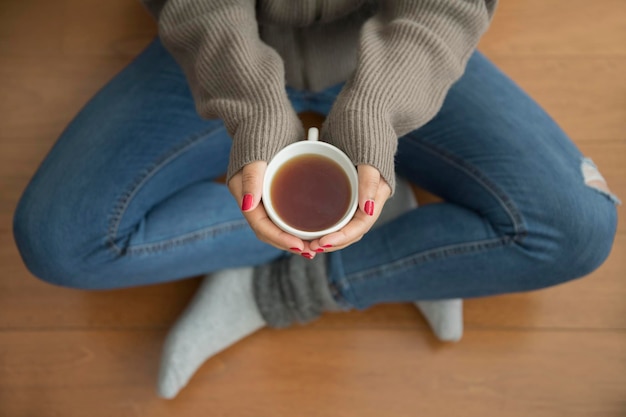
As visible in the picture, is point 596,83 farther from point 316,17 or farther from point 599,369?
point 316,17

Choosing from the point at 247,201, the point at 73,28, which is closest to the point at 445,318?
the point at 247,201

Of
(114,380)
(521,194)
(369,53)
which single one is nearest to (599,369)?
(521,194)

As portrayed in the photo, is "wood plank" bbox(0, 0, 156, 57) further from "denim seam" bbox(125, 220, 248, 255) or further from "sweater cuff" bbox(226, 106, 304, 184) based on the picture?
"sweater cuff" bbox(226, 106, 304, 184)

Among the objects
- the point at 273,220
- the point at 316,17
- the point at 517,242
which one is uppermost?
the point at 316,17

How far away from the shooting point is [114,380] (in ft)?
3.38

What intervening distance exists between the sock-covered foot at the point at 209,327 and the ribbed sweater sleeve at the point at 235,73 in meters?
0.40

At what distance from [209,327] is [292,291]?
19 cm

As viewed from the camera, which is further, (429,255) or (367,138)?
(429,255)

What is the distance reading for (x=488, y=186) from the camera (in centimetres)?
87

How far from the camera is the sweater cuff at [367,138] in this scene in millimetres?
632

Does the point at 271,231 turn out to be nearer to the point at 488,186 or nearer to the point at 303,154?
the point at 303,154

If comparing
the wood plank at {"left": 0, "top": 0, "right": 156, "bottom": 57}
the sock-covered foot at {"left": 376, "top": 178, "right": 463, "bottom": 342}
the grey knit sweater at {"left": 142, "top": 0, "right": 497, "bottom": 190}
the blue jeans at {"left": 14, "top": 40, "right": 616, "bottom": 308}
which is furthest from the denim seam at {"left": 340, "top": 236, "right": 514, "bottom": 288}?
the wood plank at {"left": 0, "top": 0, "right": 156, "bottom": 57}

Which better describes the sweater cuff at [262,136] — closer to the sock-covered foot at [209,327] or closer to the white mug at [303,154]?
the white mug at [303,154]

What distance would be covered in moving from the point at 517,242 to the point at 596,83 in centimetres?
60
